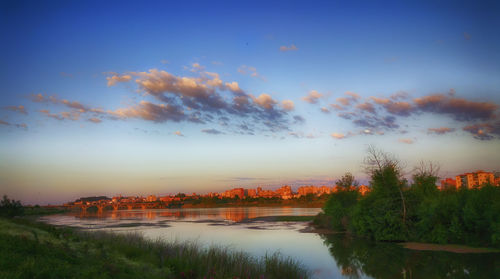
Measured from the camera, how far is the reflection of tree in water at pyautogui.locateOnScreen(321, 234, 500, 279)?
54.0 ft

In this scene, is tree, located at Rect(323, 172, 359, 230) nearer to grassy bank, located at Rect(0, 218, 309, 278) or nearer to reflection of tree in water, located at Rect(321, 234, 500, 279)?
reflection of tree in water, located at Rect(321, 234, 500, 279)

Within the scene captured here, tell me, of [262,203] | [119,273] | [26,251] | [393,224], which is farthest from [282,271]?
[262,203]

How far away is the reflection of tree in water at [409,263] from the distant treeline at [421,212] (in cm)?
288

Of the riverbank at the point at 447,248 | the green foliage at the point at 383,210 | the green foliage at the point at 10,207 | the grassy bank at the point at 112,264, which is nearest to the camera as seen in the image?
the grassy bank at the point at 112,264

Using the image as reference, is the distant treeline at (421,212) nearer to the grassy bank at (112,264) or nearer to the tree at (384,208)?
the tree at (384,208)

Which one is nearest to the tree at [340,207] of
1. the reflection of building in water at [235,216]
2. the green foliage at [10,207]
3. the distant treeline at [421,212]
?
the distant treeline at [421,212]

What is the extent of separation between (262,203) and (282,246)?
141171 mm

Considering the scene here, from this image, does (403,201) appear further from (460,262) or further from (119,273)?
(119,273)

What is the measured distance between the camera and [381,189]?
3139 centimetres

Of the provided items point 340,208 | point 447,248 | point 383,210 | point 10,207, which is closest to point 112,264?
point 447,248

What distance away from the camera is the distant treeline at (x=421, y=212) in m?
22.8

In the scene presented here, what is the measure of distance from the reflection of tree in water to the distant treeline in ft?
9.44

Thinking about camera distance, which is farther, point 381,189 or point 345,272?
point 381,189

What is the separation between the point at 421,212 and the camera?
27.1 metres
